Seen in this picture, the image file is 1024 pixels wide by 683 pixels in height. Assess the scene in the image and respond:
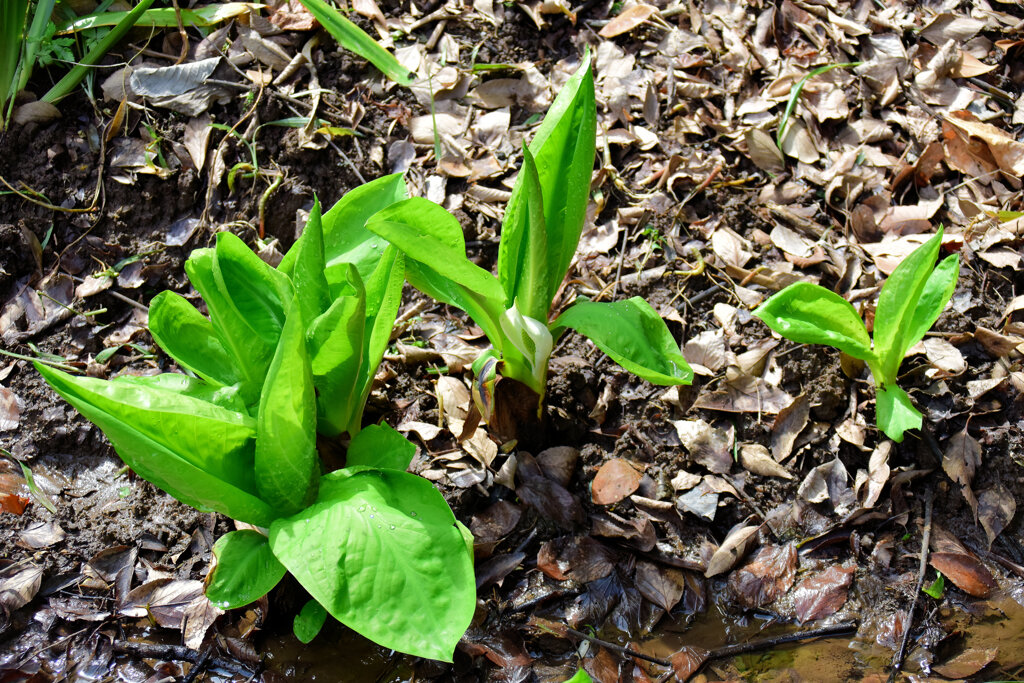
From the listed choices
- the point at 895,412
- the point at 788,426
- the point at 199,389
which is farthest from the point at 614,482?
the point at 199,389

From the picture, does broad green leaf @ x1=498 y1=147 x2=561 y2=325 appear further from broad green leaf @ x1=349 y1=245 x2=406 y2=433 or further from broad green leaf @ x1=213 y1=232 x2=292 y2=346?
broad green leaf @ x1=213 y1=232 x2=292 y2=346

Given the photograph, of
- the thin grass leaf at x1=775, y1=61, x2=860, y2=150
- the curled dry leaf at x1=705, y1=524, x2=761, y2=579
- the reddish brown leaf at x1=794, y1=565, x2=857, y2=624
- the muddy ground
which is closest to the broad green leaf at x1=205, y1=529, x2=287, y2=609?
the muddy ground

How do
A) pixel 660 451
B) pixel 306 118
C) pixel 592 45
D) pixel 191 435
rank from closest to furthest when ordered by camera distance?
1. pixel 191 435
2. pixel 660 451
3. pixel 306 118
4. pixel 592 45

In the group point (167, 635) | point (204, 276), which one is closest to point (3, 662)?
point (167, 635)

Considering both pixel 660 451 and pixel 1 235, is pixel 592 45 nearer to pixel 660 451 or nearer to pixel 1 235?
pixel 660 451

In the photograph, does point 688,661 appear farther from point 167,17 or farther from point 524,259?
point 167,17
